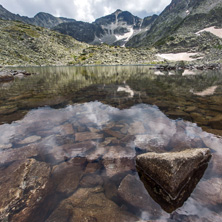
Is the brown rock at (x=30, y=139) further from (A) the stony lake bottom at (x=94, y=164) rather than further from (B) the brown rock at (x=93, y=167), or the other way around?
(B) the brown rock at (x=93, y=167)

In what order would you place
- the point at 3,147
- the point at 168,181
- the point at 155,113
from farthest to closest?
the point at 155,113
the point at 3,147
the point at 168,181

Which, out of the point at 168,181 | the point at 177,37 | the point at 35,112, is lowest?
the point at 35,112

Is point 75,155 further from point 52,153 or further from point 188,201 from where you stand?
point 188,201

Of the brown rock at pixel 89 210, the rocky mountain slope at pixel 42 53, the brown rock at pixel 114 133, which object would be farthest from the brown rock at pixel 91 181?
the rocky mountain slope at pixel 42 53

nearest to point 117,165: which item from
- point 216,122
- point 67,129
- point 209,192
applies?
point 209,192

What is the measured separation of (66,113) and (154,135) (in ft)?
22.8

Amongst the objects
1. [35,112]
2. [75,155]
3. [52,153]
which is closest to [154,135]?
[75,155]

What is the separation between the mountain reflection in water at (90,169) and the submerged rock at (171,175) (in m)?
0.21

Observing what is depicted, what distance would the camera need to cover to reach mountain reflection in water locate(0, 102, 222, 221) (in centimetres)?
367

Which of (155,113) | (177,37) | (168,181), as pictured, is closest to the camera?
(168,181)

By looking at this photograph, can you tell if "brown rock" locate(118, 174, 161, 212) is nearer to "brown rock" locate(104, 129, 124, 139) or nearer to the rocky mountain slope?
"brown rock" locate(104, 129, 124, 139)

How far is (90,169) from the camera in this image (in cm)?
512

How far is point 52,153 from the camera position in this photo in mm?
6035

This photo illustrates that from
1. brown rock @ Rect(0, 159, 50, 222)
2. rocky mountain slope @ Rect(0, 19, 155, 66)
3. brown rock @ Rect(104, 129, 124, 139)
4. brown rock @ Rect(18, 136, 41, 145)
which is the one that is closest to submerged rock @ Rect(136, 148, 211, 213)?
brown rock @ Rect(104, 129, 124, 139)
